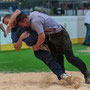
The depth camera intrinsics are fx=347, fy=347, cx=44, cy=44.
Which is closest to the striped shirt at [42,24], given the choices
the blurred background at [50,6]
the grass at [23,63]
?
the grass at [23,63]

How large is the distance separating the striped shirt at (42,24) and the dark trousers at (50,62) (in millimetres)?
421

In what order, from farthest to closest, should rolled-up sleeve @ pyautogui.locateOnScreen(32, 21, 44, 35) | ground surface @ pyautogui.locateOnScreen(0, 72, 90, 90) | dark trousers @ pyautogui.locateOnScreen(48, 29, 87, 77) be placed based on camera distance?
dark trousers @ pyautogui.locateOnScreen(48, 29, 87, 77)
ground surface @ pyautogui.locateOnScreen(0, 72, 90, 90)
rolled-up sleeve @ pyautogui.locateOnScreen(32, 21, 44, 35)

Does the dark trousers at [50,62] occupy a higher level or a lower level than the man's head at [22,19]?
lower

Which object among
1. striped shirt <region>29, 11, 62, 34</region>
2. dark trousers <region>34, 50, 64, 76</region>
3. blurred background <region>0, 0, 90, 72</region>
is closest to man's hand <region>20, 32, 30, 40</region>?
striped shirt <region>29, 11, 62, 34</region>

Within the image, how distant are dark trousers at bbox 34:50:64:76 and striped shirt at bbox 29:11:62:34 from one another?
421 mm

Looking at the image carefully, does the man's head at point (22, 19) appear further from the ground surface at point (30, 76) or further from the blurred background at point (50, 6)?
the blurred background at point (50, 6)

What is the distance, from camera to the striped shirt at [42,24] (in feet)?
21.1

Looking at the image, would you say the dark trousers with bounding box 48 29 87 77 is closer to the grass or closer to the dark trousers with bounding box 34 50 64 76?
the dark trousers with bounding box 34 50 64 76

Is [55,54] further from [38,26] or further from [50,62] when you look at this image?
[38,26]

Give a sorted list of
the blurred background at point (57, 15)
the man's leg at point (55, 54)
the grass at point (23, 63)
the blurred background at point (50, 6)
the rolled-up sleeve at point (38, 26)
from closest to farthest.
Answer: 1. the rolled-up sleeve at point (38, 26)
2. the man's leg at point (55, 54)
3. the grass at point (23, 63)
4. the blurred background at point (57, 15)
5. the blurred background at point (50, 6)

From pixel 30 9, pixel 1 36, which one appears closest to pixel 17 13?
pixel 1 36

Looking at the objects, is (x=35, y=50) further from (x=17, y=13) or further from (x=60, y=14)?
(x=60, y=14)

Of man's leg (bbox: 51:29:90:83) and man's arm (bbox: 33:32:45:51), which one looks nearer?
man's arm (bbox: 33:32:45:51)

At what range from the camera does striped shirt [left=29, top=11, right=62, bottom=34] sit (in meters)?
6.43
